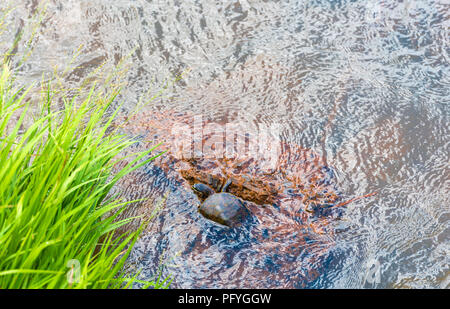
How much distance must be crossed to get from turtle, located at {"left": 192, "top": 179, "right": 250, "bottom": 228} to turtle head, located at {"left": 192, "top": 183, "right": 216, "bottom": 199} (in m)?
0.10

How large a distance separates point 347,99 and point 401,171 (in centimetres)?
82

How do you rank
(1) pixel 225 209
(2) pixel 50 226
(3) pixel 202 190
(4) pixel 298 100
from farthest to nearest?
(4) pixel 298 100, (3) pixel 202 190, (1) pixel 225 209, (2) pixel 50 226

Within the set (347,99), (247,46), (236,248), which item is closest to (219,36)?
(247,46)

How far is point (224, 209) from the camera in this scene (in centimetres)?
283

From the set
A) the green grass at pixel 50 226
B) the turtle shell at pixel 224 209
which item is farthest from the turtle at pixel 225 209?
the green grass at pixel 50 226

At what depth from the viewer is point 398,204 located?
3027 millimetres

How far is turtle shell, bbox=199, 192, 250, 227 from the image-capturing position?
2824 mm

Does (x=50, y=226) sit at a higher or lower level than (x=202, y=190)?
higher

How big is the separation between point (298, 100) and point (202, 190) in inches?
49.9

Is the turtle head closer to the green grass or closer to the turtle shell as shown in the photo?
the turtle shell

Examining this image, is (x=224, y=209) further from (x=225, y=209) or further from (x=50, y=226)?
(x=50, y=226)

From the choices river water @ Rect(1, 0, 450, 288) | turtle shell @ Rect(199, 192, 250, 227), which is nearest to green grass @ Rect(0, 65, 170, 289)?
river water @ Rect(1, 0, 450, 288)

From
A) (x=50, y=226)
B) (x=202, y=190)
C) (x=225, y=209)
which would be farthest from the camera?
(x=202, y=190)

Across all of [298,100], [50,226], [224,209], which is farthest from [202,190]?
[298,100]
